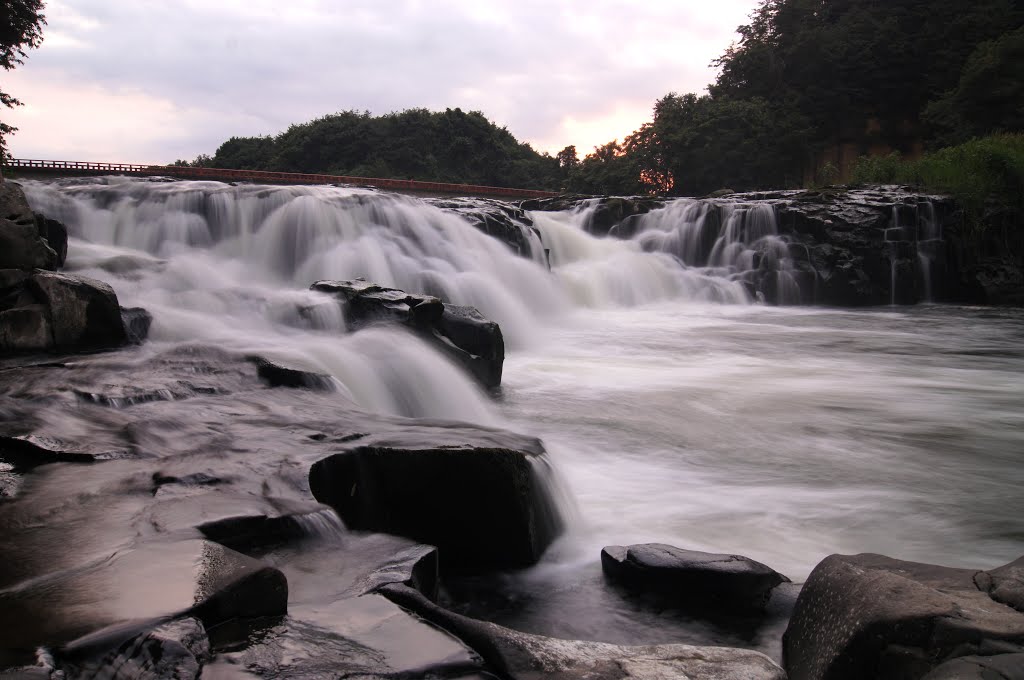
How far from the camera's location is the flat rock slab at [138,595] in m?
2.07

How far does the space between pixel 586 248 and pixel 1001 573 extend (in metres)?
16.6

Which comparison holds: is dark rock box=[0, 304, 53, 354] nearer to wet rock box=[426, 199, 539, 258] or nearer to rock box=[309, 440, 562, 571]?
rock box=[309, 440, 562, 571]

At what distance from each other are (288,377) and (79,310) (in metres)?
2.32

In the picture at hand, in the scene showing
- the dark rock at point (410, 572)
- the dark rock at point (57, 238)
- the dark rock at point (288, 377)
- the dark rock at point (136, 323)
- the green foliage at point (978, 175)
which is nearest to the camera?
the dark rock at point (410, 572)

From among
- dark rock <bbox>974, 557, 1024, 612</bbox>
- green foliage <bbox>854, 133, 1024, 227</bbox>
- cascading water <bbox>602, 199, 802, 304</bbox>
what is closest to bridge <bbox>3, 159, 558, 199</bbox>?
cascading water <bbox>602, 199, 802, 304</bbox>

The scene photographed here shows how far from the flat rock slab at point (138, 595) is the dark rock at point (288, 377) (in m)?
3.05

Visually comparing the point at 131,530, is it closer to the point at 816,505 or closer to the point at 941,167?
the point at 816,505

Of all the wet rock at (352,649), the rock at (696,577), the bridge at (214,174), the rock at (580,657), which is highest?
the bridge at (214,174)

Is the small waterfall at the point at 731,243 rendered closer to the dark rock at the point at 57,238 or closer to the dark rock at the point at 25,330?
the dark rock at the point at 57,238

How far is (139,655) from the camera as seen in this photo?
1.96 m

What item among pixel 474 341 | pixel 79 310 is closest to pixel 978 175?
pixel 474 341

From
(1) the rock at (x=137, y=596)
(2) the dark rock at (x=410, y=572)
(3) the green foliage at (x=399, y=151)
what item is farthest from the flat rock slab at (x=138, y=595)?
(3) the green foliage at (x=399, y=151)

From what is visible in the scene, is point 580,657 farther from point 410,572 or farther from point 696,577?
point 696,577

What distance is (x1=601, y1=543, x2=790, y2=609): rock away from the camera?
3449mm
